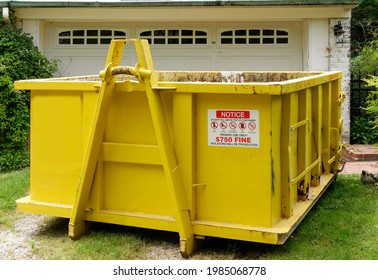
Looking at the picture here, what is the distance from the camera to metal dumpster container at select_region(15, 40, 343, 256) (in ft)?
14.9

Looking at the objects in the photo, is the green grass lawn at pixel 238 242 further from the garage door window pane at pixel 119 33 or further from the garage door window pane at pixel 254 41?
the garage door window pane at pixel 119 33

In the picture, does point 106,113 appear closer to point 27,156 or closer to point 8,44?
point 27,156

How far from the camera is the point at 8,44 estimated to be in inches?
395

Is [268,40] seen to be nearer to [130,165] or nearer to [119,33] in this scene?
[119,33]

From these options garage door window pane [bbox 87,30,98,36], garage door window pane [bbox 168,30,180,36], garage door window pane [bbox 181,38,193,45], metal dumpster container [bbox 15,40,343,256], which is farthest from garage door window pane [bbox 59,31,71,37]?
metal dumpster container [bbox 15,40,343,256]

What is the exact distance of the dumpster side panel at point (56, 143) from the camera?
514 centimetres

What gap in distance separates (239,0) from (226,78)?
159 inches

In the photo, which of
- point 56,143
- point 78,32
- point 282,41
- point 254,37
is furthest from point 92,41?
point 56,143

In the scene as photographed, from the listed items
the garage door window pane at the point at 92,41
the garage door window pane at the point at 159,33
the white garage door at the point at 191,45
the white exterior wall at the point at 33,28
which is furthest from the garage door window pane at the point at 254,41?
the white exterior wall at the point at 33,28

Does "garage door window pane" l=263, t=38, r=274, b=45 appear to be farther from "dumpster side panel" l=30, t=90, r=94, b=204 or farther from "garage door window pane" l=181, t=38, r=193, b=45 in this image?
"dumpster side panel" l=30, t=90, r=94, b=204

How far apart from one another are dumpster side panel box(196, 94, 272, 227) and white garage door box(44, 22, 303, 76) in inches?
268

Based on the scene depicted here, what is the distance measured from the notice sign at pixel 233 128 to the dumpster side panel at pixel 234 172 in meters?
0.02

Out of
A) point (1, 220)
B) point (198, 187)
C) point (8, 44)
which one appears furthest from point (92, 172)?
point (8, 44)

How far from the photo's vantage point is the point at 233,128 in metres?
4.56
